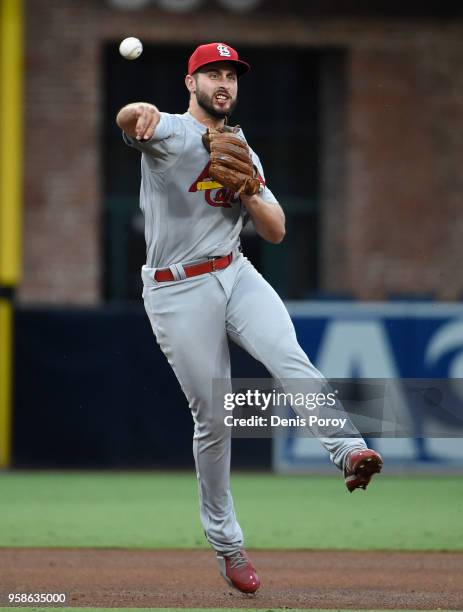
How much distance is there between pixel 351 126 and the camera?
50.0 ft

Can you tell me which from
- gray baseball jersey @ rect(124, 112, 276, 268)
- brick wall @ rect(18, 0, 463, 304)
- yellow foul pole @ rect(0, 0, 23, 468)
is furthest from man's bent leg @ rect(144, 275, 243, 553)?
brick wall @ rect(18, 0, 463, 304)

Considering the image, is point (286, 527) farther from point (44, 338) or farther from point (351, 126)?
point (351, 126)

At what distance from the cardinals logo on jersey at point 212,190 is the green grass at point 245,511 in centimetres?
265

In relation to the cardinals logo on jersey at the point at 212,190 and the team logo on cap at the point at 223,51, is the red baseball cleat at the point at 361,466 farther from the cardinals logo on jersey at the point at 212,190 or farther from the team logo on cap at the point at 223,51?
the team logo on cap at the point at 223,51

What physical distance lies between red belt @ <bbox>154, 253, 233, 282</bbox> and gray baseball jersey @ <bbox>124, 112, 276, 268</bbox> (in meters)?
0.03

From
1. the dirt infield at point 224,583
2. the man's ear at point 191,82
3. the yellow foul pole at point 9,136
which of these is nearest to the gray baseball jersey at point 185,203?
the man's ear at point 191,82

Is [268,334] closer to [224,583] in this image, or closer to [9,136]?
[224,583]

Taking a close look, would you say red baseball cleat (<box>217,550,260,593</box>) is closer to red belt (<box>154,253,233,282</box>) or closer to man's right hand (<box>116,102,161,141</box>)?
red belt (<box>154,253,233,282</box>)

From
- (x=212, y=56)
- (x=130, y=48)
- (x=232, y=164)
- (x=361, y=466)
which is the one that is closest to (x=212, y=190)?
(x=232, y=164)

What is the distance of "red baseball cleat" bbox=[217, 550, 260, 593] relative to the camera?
5324 mm

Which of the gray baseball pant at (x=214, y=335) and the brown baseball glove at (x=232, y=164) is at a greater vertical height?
the brown baseball glove at (x=232, y=164)

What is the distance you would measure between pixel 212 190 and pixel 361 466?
4.09 feet

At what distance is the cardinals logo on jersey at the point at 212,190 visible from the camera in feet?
17.0

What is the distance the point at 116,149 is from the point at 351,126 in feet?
8.58
